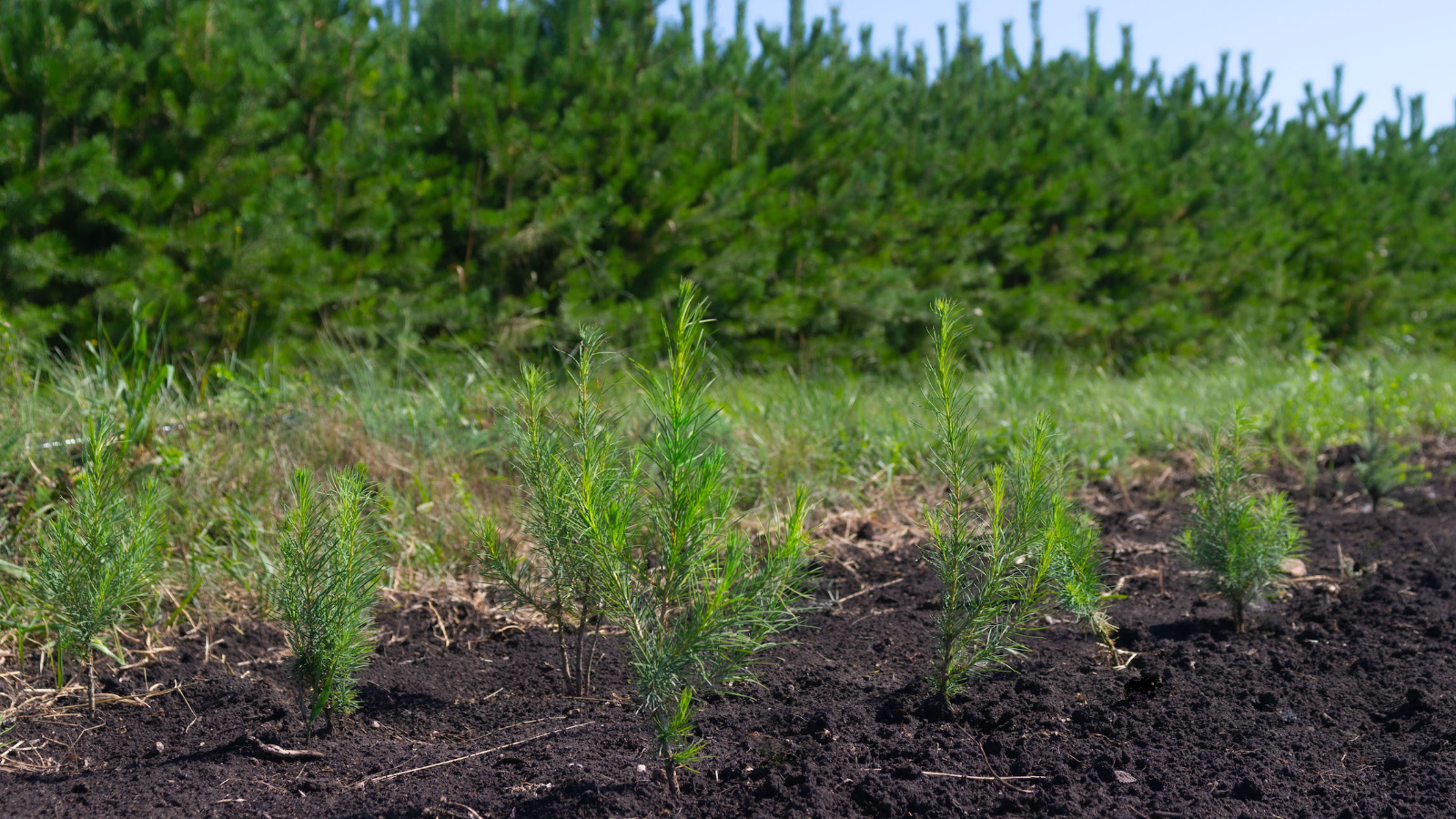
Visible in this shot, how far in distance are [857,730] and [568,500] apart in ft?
2.51

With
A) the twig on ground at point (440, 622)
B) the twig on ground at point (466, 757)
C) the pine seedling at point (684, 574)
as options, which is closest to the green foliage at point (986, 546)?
the pine seedling at point (684, 574)

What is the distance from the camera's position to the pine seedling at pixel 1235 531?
255cm

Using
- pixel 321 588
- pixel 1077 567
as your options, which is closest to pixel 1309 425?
pixel 1077 567

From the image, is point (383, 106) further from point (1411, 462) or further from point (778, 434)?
point (1411, 462)

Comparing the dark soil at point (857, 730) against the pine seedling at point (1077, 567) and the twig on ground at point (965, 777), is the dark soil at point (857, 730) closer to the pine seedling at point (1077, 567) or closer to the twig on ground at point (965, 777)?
the twig on ground at point (965, 777)

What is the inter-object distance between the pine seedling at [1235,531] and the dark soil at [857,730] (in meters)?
0.15

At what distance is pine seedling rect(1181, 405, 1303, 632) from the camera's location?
2.55 meters

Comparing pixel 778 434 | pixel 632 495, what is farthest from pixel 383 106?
pixel 632 495

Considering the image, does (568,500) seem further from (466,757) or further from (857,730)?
(857,730)

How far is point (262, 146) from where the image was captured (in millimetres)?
5617

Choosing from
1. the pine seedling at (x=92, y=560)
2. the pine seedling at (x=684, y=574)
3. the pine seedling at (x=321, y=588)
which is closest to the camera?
the pine seedling at (x=684, y=574)

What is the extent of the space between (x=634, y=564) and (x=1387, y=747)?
157 cm

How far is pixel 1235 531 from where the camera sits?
2.54 metres

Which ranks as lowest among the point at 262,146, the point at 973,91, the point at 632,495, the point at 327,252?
the point at 632,495
